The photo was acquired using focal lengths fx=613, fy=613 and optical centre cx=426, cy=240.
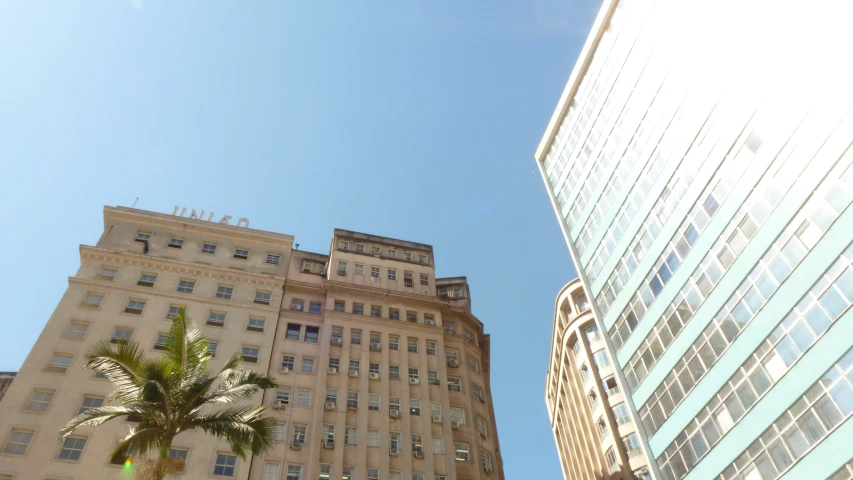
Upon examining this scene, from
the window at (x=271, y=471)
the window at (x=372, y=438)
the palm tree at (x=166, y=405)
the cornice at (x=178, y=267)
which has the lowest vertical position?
the palm tree at (x=166, y=405)

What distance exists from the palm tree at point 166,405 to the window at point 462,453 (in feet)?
81.8

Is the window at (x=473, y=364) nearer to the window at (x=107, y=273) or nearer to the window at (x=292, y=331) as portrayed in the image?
the window at (x=292, y=331)

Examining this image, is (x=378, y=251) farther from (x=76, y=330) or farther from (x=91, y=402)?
(x=91, y=402)

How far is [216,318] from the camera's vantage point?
5159 centimetres

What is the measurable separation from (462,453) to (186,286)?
90.8ft

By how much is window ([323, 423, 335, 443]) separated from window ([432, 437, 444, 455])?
7.62 metres

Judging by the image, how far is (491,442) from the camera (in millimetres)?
50562

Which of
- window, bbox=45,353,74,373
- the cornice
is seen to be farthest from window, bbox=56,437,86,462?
the cornice

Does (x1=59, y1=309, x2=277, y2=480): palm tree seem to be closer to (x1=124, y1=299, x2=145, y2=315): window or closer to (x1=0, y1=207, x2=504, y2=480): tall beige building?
(x1=0, y1=207, x2=504, y2=480): tall beige building

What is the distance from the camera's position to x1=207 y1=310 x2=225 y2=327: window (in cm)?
5103

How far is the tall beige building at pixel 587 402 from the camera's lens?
59.0m

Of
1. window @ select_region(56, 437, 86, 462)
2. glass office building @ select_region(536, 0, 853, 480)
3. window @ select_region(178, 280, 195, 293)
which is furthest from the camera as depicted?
window @ select_region(178, 280, 195, 293)

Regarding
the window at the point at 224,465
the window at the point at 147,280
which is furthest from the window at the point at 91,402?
the window at the point at 147,280

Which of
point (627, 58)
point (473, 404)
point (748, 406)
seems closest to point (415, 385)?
point (473, 404)
